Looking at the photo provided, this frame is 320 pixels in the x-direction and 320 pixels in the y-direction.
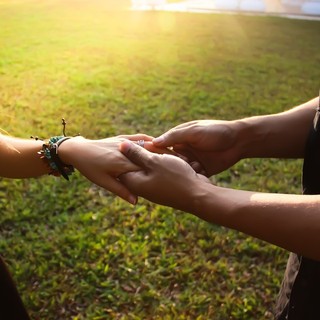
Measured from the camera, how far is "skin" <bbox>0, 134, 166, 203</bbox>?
1889 millimetres

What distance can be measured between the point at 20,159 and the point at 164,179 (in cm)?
82

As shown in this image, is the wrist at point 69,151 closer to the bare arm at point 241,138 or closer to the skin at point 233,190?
the skin at point 233,190

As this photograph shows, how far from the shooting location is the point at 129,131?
4.91 meters

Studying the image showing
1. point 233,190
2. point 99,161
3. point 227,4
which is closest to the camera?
point 233,190

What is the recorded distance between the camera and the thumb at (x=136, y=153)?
1741 mm

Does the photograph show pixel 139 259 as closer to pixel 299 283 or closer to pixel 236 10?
pixel 299 283

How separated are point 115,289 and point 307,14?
15.5 metres

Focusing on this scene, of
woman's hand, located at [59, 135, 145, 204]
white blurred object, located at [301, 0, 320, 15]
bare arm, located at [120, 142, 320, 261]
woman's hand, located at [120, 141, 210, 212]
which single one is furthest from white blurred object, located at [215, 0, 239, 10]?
bare arm, located at [120, 142, 320, 261]

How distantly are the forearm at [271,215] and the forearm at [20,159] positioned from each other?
949 mm

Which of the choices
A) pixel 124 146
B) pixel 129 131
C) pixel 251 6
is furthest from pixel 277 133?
pixel 251 6

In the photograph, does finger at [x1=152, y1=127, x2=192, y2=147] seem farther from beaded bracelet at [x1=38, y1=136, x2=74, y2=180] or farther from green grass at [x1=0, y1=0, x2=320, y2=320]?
green grass at [x1=0, y1=0, x2=320, y2=320]

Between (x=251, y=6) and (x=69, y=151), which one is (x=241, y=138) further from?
(x=251, y=6)

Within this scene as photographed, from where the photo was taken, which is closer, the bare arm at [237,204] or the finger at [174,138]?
the bare arm at [237,204]

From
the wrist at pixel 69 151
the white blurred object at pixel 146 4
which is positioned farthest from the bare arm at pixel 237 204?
the white blurred object at pixel 146 4
